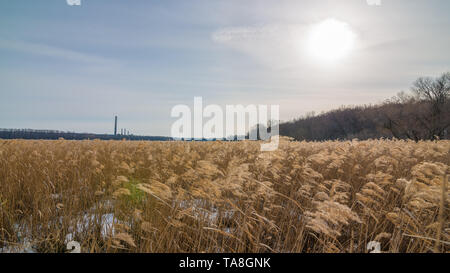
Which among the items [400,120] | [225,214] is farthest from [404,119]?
[225,214]

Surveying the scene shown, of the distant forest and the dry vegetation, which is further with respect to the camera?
the distant forest

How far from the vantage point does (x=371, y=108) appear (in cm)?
5469

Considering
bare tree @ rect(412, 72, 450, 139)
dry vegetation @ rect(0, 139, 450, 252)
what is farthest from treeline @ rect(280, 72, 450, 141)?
dry vegetation @ rect(0, 139, 450, 252)

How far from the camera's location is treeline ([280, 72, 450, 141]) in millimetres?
35375

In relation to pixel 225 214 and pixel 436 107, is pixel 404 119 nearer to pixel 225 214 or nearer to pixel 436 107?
pixel 436 107

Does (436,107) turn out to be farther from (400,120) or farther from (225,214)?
(225,214)

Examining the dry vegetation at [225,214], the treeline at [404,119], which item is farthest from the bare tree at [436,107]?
the dry vegetation at [225,214]

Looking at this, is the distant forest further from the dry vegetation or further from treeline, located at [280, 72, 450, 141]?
the dry vegetation

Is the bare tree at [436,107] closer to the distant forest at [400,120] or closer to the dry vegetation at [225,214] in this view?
the distant forest at [400,120]

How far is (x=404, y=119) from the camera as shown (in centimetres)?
3809

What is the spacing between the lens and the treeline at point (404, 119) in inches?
1393

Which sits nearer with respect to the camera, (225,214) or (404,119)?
(225,214)
